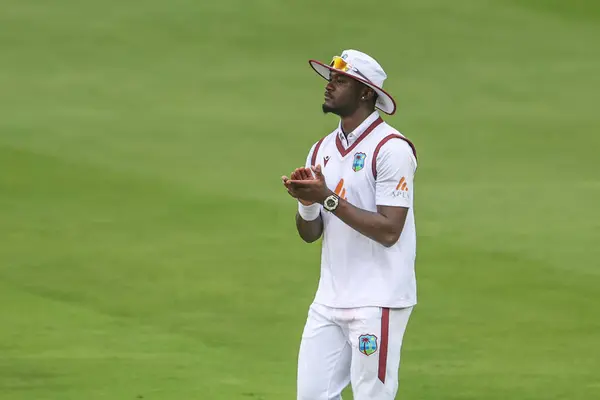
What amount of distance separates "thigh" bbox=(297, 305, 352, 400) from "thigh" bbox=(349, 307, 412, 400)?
6.7 inches

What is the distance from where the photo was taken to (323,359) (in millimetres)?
6926

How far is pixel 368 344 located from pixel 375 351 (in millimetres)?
51

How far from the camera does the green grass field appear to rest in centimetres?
968

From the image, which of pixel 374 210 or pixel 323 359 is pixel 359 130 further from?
pixel 323 359

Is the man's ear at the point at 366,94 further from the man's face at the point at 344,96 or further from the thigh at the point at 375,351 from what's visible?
the thigh at the point at 375,351

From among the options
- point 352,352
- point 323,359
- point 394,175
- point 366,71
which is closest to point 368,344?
point 352,352

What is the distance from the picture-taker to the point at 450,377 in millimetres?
9305

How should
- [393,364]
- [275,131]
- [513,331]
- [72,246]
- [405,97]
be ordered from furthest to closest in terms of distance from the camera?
1. [405,97]
2. [275,131]
3. [72,246]
4. [513,331]
5. [393,364]

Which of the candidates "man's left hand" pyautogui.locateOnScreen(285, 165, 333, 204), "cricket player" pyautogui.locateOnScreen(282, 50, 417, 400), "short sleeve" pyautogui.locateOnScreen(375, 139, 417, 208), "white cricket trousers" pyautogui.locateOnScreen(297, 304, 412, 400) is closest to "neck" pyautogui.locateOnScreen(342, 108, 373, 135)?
"cricket player" pyautogui.locateOnScreen(282, 50, 417, 400)

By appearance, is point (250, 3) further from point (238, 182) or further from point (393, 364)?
point (393, 364)

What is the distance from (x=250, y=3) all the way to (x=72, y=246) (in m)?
10.0

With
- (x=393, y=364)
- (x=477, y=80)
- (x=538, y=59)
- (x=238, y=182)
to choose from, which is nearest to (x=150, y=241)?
(x=238, y=182)

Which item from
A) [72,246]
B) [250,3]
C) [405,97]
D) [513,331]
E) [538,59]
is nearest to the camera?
[513,331]

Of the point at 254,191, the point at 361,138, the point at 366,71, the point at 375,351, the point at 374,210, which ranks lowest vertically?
the point at 254,191
